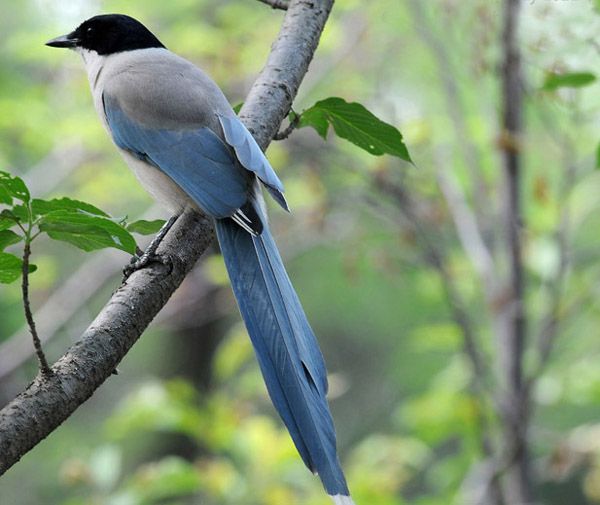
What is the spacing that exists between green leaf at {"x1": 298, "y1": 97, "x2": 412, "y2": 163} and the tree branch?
74 millimetres

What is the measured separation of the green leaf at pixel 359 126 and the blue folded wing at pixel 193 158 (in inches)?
9.8

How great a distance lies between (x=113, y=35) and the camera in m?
3.08

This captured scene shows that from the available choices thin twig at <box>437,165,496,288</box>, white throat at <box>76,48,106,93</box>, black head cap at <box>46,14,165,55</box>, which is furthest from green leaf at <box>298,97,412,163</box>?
thin twig at <box>437,165,496,288</box>

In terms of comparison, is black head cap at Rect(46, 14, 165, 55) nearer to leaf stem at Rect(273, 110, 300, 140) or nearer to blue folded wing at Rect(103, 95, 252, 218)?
blue folded wing at Rect(103, 95, 252, 218)

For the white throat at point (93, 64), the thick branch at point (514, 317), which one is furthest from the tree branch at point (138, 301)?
the thick branch at point (514, 317)

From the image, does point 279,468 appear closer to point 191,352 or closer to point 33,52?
point 33,52

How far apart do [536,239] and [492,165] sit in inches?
25.3

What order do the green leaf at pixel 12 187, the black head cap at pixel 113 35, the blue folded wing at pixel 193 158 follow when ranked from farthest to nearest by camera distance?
the black head cap at pixel 113 35 < the blue folded wing at pixel 193 158 < the green leaf at pixel 12 187

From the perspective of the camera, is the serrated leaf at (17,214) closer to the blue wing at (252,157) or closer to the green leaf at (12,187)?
the green leaf at (12,187)

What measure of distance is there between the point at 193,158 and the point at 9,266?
2.88 ft

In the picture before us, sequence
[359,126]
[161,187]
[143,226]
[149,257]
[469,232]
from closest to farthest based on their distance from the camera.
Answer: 1. [149,257]
2. [143,226]
3. [359,126]
4. [161,187]
5. [469,232]

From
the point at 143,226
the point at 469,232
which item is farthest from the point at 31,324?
the point at 469,232

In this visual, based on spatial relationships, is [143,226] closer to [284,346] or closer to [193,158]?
[284,346]

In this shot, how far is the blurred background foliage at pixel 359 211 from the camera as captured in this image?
3.75 m
